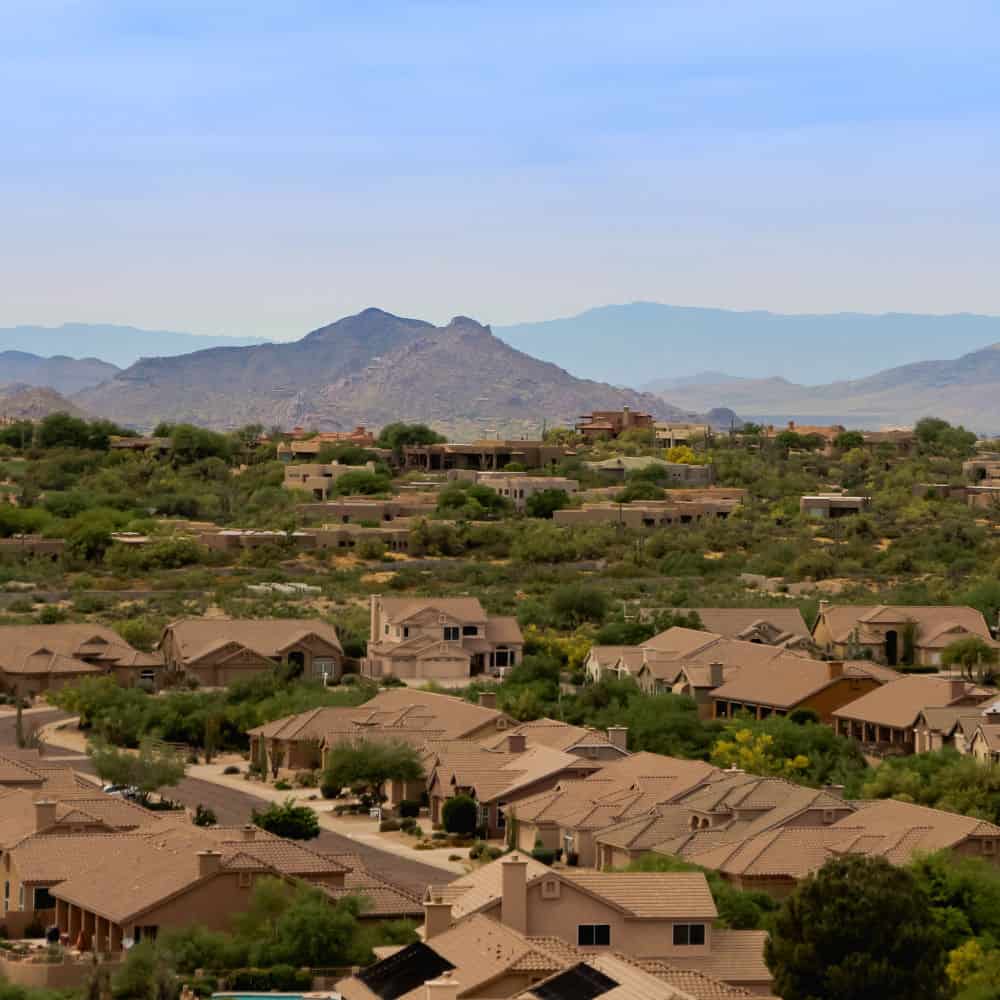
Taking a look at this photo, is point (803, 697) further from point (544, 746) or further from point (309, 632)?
point (309, 632)

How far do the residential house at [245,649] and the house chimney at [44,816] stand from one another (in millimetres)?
30096

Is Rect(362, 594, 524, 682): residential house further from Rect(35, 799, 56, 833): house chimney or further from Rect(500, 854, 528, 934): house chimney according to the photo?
Rect(500, 854, 528, 934): house chimney

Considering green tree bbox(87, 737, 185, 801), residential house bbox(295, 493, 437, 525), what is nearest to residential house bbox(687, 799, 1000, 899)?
green tree bbox(87, 737, 185, 801)

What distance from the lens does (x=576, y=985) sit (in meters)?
28.5

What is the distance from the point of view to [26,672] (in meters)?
72.8

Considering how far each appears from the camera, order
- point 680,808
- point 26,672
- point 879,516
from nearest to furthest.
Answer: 1. point 680,808
2. point 26,672
3. point 879,516

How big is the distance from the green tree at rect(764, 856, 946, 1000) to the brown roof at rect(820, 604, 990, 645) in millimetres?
41319

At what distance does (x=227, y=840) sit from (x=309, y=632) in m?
35.2

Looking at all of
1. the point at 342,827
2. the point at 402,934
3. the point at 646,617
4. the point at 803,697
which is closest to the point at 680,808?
the point at 342,827

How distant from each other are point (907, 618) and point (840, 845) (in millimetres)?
34211

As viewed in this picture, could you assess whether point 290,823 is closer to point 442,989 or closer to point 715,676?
point 442,989

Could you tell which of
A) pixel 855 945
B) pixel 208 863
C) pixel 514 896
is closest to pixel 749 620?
pixel 208 863

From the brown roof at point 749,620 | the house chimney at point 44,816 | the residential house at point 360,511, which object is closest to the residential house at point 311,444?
the residential house at point 360,511

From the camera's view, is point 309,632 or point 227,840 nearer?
point 227,840
